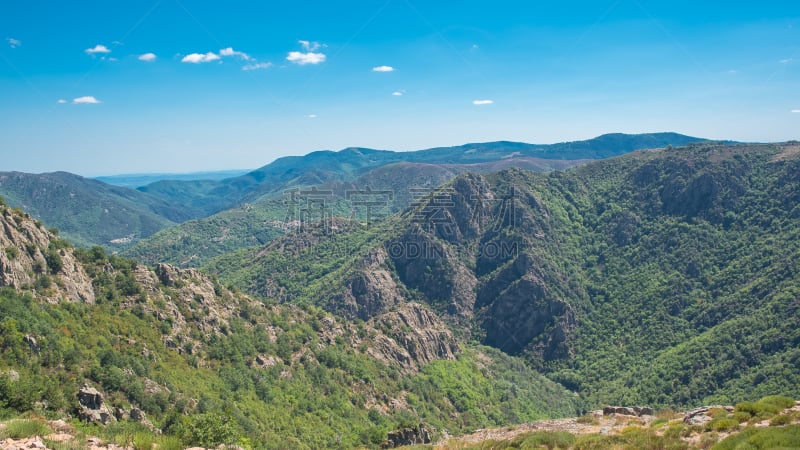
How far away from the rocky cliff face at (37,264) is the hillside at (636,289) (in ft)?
345

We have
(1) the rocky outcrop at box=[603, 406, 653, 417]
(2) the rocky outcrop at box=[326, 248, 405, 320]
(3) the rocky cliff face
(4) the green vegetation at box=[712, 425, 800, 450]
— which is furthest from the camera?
(2) the rocky outcrop at box=[326, 248, 405, 320]

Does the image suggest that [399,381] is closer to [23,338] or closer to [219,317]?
[219,317]

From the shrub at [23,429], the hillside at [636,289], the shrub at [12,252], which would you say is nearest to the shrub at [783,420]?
the shrub at [23,429]

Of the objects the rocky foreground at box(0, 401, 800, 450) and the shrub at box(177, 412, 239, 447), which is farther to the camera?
the shrub at box(177, 412, 239, 447)

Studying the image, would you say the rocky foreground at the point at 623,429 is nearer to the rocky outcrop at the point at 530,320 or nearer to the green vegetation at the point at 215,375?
the green vegetation at the point at 215,375

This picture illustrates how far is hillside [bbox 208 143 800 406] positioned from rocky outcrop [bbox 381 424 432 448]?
Answer: 91293 mm

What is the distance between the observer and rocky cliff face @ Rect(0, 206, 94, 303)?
157 feet

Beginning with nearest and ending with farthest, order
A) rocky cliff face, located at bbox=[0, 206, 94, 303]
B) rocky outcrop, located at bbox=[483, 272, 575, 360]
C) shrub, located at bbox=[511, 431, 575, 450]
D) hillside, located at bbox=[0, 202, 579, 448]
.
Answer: shrub, located at bbox=[511, 431, 575, 450] < hillside, located at bbox=[0, 202, 579, 448] < rocky cliff face, located at bbox=[0, 206, 94, 303] < rocky outcrop, located at bbox=[483, 272, 575, 360]

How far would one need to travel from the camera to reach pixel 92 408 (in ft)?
115

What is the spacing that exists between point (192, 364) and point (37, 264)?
20.4 m

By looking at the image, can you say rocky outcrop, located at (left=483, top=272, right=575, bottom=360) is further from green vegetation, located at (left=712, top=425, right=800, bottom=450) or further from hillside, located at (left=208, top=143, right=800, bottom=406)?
green vegetation, located at (left=712, top=425, right=800, bottom=450)

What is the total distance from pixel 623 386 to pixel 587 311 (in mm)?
44733

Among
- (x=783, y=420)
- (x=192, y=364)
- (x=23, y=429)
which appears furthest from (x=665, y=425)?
(x=192, y=364)

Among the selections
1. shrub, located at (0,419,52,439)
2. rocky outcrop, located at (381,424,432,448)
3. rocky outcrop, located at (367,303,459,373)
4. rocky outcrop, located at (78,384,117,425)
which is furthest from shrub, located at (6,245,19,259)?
rocky outcrop, located at (367,303,459,373)
